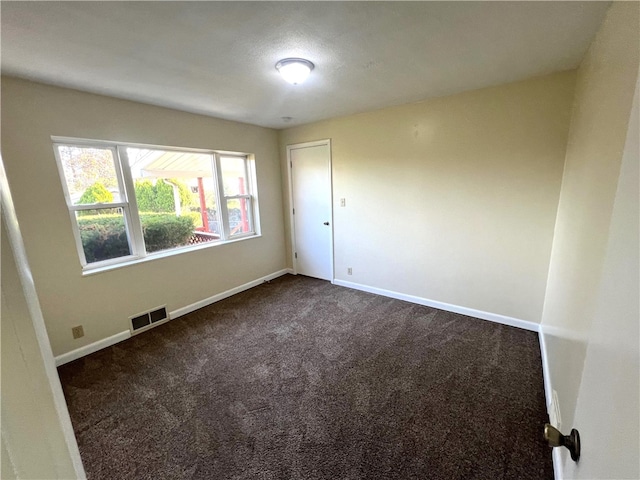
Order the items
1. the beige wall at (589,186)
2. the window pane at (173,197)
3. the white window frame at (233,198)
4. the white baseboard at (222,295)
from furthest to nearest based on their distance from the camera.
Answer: the white window frame at (233,198) → the white baseboard at (222,295) → the window pane at (173,197) → the beige wall at (589,186)

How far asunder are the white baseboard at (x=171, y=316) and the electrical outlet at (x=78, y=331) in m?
0.12

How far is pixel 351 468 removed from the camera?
1483 mm

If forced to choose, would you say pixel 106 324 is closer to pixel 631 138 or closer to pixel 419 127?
pixel 631 138

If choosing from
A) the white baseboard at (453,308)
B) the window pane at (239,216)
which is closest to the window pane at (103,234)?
the window pane at (239,216)

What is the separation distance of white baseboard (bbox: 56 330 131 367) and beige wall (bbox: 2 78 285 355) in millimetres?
42

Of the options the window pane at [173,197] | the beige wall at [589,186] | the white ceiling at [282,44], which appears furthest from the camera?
the window pane at [173,197]

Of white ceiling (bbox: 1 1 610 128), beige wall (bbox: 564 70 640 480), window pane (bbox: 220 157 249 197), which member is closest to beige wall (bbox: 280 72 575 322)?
white ceiling (bbox: 1 1 610 128)

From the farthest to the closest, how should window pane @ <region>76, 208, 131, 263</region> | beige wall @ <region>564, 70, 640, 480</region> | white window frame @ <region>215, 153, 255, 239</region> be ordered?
1. white window frame @ <region>215, 153, 255, 239</region>
2. window pane @ <region>76, 208, 131, 263</region>
3. beige wall @ <region>564, 70, 640, 480</region>

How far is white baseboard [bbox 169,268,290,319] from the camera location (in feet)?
10.6

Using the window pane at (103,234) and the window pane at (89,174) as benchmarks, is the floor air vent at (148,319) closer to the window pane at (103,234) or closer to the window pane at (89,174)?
the window pane at (103,234)

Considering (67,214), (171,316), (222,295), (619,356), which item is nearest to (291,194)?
(222,295)

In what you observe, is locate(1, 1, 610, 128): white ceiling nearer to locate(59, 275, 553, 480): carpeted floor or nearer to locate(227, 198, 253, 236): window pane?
locate(227, 198, 253, 236): window pane

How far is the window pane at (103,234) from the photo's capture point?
2.55 m

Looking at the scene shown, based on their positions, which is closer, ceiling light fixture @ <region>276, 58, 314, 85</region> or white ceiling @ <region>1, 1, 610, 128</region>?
white ceiling @ <region>1, 1, 610, 128</region>
